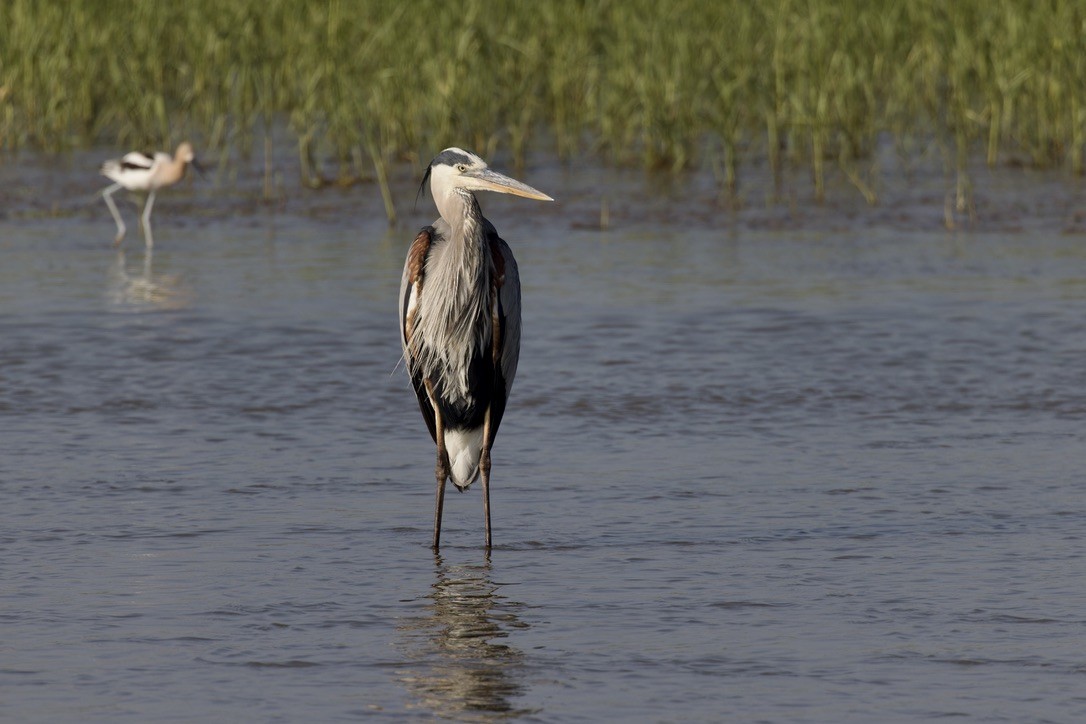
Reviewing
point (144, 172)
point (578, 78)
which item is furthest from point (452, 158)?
point (578, 78)

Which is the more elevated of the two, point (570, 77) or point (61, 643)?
point (570, 77)

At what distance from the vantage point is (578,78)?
16.4 m

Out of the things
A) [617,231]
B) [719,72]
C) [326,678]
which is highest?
[719,72]

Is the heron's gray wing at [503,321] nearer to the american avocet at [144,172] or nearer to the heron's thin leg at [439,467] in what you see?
the heron's thin leg at [439,467]

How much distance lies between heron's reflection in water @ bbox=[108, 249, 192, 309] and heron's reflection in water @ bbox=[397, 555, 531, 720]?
564 cm

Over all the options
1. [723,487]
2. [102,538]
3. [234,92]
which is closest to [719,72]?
[234,92]

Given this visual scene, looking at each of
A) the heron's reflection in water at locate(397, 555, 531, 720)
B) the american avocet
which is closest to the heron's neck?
the heron's reflection in water at locate(397, 555, 531, 720)

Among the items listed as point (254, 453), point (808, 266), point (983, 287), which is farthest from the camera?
point (808, 266)

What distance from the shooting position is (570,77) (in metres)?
16.3

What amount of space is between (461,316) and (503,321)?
0.16 meters

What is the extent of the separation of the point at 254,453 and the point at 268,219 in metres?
7.06

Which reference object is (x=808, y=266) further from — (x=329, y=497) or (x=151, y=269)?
(x=329, y=497)

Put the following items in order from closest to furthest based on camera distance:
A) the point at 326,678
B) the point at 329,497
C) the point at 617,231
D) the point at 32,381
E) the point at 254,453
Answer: the point at 326,678 < the point at 329,497 < the point at 254,453 < the point at 32,381 < the point at 617,231

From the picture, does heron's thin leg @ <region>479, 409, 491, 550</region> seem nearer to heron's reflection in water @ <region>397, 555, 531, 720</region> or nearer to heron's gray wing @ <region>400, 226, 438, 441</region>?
heron's gray wing @ <region>400, 226, 438, 441</region>
